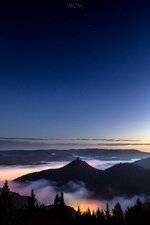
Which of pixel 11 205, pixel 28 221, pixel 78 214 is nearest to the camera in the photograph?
pixel 11 205

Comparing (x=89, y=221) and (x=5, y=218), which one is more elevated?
(x=5, y=218)

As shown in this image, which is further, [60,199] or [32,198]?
[60,199]

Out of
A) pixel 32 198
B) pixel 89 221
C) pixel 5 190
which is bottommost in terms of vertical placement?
pixel 89 221

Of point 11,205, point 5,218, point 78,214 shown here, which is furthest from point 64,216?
point 5,218

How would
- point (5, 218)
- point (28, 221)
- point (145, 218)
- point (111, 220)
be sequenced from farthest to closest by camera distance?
point (111, 220)
point (145, 218)
point (28, 221)
point (5, 218)

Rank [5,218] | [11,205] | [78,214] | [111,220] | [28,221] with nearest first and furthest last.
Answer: [5,218] → [11,205] → [28,221] → [111,220] → [78,214]

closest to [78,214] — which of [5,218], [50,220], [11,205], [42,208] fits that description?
[42,208]

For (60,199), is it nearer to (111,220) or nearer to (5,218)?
(111,220)

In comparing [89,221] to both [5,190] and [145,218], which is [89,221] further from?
[5,190]

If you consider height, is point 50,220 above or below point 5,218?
below
